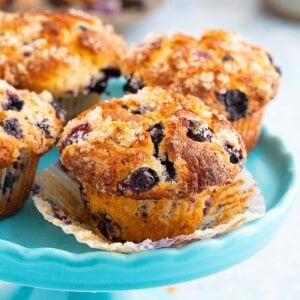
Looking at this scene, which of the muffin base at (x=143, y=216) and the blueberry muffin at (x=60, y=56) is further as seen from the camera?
the blueberry muffin at (x=60, y=56)

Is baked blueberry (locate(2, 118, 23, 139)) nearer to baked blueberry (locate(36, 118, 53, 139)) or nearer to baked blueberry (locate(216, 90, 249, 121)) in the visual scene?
baked blueberry (locate(36, 118, 53, 139))

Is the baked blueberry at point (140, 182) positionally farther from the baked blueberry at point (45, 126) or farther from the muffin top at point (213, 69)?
the muffin top at point (213, 69)

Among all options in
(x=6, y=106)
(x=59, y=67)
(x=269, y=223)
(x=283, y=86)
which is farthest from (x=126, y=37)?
(x=269, y=223)

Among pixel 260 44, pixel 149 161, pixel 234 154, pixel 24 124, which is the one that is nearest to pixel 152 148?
pixel 149 161

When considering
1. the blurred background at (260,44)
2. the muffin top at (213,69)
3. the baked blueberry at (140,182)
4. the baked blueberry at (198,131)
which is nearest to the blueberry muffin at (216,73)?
the muffin top at (213,69)

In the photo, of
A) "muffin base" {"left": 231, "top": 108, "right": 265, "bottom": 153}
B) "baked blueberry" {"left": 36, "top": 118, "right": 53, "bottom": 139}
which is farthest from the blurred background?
"baked blueberry" {"left": 36, "top": 118, "right": 53, "bottom": 139}

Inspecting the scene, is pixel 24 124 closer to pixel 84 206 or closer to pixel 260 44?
pixel 84 206

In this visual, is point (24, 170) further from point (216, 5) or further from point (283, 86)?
point (216, 5)

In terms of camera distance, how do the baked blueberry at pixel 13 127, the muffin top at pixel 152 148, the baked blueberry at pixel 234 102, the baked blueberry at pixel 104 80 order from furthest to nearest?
1. the baked blueberry at pixel 104 80
2. the baked blueberry at pixel 234 102
3. the baked blueberry at pixel 13 127
4. the muffin top at pixel 152 148
